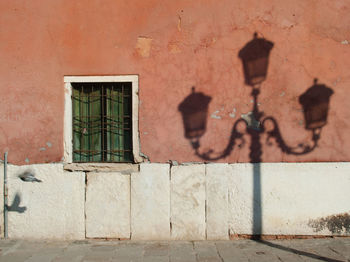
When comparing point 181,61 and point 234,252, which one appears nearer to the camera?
point 234,252

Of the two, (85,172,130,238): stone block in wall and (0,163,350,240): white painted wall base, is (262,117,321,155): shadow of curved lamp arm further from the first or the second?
(85,172,130,238): stone block in wall

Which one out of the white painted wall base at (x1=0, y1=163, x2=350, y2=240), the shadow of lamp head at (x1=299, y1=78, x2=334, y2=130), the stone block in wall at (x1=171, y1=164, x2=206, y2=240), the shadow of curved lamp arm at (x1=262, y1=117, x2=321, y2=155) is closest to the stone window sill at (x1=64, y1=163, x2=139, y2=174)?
the white painted wall base at (x1=0, y1=163, x2=350, y2=240)

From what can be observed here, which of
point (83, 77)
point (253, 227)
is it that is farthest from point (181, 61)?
point (253, 227)

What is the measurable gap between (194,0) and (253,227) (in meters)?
3.08

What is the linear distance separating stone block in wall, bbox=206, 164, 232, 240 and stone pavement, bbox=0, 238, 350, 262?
143mm

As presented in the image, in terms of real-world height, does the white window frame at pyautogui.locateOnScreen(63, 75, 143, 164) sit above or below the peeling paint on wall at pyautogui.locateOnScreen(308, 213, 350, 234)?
above

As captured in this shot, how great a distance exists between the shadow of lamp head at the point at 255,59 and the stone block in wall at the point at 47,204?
257 cm

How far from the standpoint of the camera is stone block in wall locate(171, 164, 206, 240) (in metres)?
4.98

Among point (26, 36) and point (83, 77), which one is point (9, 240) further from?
point (26, 36)

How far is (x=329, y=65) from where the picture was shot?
4969 millimetres

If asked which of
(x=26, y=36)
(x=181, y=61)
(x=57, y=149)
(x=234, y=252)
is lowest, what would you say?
(x=234, y=252)

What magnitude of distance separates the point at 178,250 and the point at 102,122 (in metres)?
1.97

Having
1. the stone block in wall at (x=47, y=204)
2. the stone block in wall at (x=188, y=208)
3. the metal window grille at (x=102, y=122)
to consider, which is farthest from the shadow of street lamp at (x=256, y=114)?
the stone block in wall at (x=47, y=204)

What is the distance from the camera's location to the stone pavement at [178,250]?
4.34 metres
